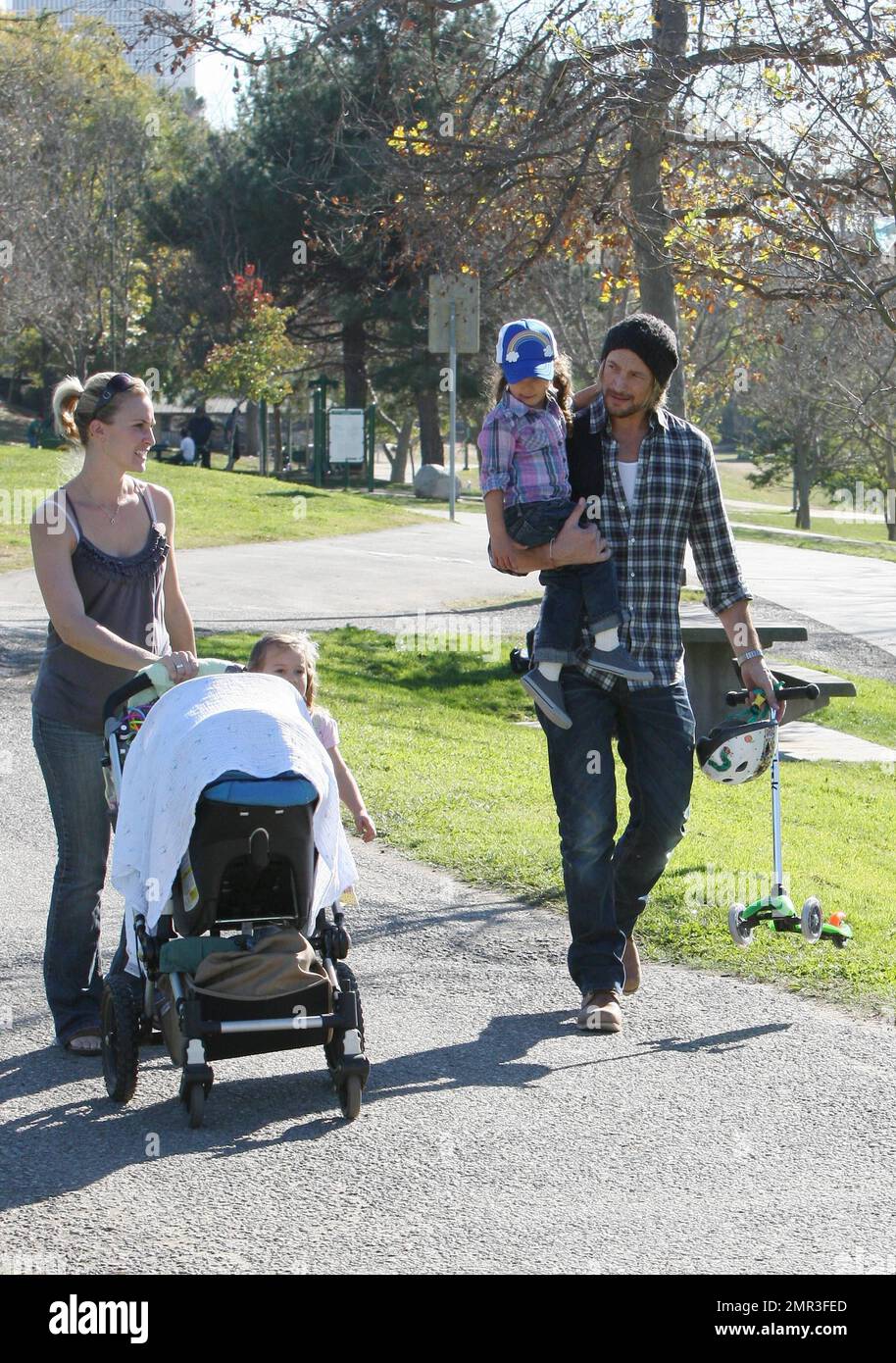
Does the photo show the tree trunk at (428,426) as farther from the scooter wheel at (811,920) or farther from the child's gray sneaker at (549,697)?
the child's gray sneaker at (549,697)

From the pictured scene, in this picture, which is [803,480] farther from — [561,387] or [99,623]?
→ [99,623]

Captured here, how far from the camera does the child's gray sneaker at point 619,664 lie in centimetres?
496

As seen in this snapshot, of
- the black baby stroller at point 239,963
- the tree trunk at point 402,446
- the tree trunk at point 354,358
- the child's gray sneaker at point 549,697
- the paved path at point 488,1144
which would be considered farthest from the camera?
the tree trunk at point 402,446

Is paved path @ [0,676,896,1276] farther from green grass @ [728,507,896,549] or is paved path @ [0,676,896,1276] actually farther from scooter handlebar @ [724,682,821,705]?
green grass @ [728,507,896,549]

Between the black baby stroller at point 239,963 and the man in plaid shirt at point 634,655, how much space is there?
38.3 inches

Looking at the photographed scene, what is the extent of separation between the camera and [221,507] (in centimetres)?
2219

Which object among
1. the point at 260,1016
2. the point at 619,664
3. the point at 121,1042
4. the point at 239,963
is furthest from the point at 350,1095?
the point at 619,664

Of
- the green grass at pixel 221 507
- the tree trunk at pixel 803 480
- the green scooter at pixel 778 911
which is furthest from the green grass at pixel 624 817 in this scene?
the tree trunk at pixel 803 480

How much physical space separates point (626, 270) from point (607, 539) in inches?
387

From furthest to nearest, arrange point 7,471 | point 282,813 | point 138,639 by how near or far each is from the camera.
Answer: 1. point 7,471
2. point 138,639
3. point 282,813

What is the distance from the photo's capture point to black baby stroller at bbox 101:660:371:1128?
4137 millimetres

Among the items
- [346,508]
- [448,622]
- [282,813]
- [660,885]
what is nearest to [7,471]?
[346,508]
